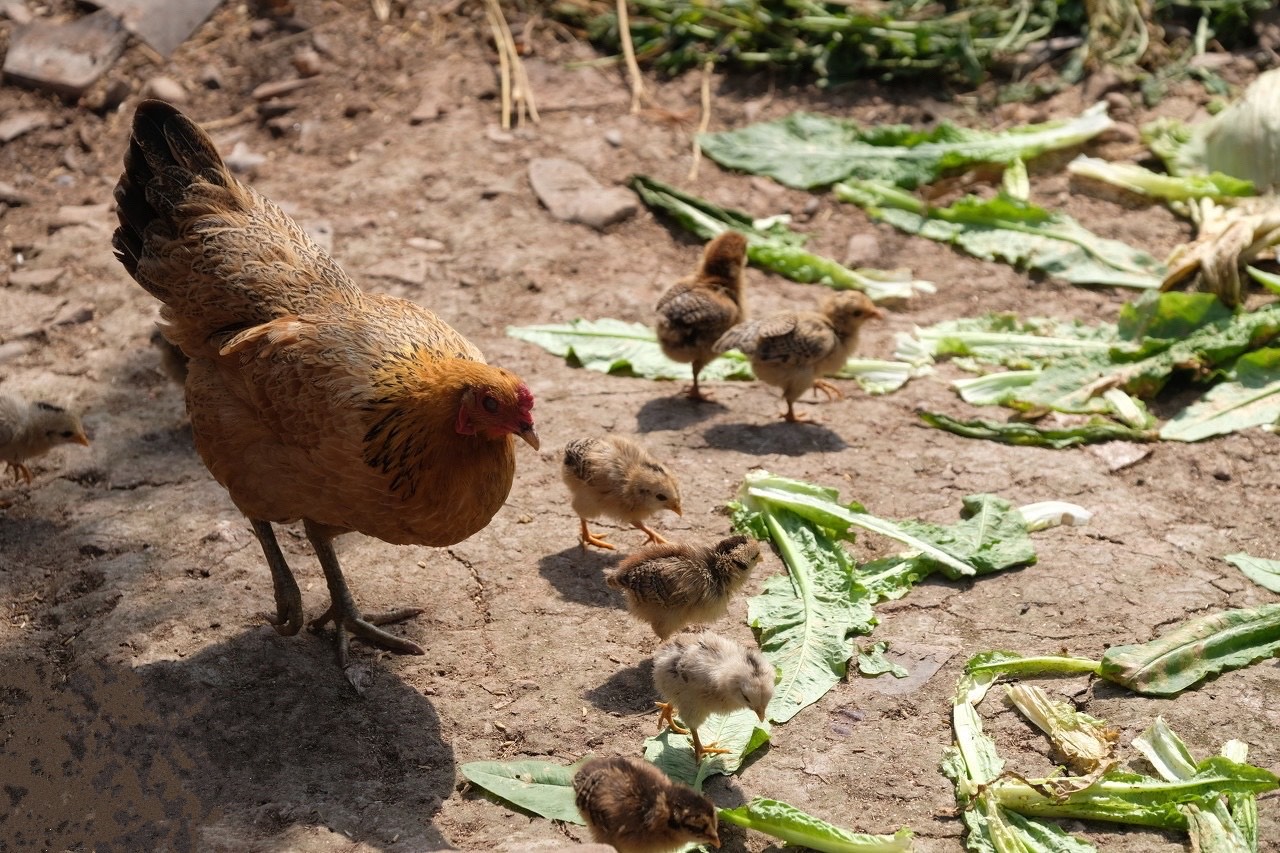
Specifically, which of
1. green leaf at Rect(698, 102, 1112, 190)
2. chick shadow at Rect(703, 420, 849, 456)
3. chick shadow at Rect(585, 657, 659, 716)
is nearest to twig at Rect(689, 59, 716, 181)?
green leaf at Rect(698, 102, 1112, 190)

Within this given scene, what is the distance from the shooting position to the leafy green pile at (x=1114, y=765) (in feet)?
13.0

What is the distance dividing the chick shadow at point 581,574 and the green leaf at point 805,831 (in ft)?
4.92

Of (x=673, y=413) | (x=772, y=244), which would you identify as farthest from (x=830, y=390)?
(x=772, y=244)

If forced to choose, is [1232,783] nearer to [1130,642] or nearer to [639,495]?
[1130,642]

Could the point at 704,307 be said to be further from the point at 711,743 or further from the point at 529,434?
the point at 711,743

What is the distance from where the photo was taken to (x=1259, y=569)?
514cm

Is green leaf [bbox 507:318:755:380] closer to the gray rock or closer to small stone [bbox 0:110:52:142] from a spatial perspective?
the gray rock

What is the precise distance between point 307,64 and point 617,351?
4.23 m

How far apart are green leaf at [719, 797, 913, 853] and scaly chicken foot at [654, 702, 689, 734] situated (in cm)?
58

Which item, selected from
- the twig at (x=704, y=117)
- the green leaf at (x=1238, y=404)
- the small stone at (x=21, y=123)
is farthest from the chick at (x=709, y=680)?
the small stone at (x=21, y=123)

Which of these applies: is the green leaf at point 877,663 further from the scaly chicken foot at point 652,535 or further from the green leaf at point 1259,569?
the green leaf at point 1259,569

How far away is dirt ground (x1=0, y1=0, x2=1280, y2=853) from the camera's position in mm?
4320

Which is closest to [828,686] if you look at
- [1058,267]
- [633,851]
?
[633,851]

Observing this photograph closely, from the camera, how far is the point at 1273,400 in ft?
20.6
